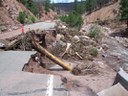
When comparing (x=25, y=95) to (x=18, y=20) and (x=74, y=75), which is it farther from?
(x=18, y=20)

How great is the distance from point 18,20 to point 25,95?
53.3 metres

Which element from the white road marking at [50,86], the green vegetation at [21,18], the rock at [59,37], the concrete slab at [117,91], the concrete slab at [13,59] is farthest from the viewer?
the green vegetation at [21,18]

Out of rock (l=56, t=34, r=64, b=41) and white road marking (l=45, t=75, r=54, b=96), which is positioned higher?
white road marking (l=45, t=75, r=54, b=96)

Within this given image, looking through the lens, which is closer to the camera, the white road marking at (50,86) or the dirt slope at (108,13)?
the white road marking at (50,86)

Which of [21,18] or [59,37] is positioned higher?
[59,37]

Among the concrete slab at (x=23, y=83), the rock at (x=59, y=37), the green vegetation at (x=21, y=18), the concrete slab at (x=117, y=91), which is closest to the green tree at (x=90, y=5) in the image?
the green vegetation at (x=21, y=18)

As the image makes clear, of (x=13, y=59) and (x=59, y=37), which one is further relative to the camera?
(x=59, y=37)

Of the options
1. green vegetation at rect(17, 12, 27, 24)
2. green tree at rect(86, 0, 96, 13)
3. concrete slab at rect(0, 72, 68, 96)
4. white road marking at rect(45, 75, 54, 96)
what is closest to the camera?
white road marking at rect(45, 75, 54, 96)

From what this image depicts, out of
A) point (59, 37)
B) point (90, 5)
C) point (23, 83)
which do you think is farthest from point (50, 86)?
point (90, 5)

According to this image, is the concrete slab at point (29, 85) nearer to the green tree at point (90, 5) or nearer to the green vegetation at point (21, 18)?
the green vegetation at point (21, 18)

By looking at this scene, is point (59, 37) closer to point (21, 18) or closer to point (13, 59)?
point (13, 59)

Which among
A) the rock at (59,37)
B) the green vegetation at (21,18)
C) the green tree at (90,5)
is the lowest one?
the green tree at (90,5)

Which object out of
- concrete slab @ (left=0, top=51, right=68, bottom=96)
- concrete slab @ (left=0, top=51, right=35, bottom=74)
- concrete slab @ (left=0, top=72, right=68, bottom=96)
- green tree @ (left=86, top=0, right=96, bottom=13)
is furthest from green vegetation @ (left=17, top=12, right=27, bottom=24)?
green tree @ (left=86, top=0, right=96, bottom=13)

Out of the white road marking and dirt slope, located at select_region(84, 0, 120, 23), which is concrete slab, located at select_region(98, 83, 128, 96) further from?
dirt slope, located at select_region(84, 0, 120, 23)
